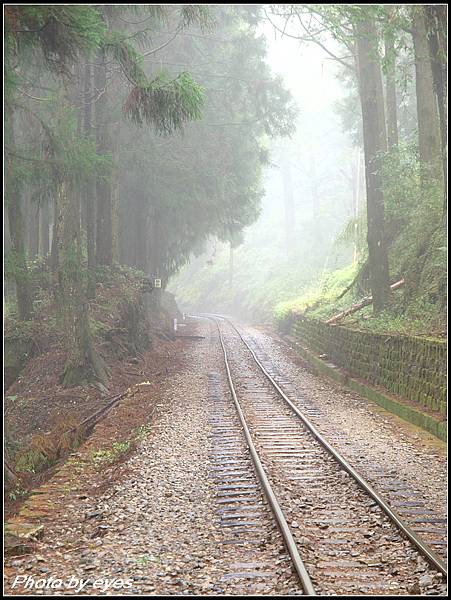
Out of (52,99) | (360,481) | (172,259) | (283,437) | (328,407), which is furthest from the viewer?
(172,259)

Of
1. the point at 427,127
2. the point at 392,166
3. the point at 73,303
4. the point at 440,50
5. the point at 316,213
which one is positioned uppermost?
the point at 316,213

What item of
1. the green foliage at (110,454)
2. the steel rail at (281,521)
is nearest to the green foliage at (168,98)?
the green foliage at (110,454)

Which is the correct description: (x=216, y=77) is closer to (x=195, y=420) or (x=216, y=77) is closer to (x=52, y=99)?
(x=52, y=99)

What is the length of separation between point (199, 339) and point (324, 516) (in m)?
21.6

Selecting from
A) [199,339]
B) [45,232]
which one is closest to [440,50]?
[199,339]

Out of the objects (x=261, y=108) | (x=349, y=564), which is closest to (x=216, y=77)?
(x=261, y=108)

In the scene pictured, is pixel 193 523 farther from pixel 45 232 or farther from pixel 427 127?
pixel 45 232

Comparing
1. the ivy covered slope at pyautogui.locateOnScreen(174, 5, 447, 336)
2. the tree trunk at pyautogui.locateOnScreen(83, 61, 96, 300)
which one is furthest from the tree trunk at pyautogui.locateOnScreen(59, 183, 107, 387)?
the ivy covered slope at pyautogui.locateOnScreen(174, 5, 447, 336)

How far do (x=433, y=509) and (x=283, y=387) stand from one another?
29.1 ft

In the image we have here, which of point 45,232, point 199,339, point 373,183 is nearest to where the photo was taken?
point 373,183

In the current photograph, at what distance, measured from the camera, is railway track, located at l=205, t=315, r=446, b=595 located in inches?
201

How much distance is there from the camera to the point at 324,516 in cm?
656

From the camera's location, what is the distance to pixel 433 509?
6758 millimetres

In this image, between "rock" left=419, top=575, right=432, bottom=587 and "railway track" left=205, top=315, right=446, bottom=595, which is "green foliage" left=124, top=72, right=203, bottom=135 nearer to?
"railway track" left=205, top=315, right=446, bottom=595
